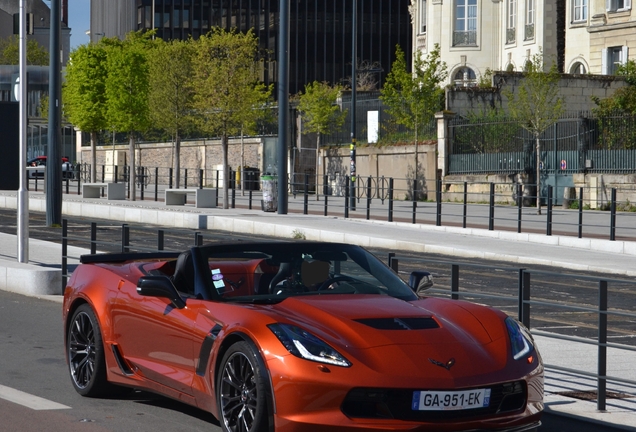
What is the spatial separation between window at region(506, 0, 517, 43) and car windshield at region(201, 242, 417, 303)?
5431cm

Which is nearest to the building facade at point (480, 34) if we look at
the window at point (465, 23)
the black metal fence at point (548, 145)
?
the window at point (465, 23)

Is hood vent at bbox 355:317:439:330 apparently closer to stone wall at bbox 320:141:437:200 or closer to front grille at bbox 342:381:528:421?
front grille at bbox 342:381:528:421

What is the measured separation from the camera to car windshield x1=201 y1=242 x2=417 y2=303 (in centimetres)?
679

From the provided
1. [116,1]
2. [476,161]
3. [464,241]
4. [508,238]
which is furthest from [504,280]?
[116,1]

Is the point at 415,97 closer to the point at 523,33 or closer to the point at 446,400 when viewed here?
the point at 523,33

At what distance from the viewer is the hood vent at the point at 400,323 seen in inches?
235

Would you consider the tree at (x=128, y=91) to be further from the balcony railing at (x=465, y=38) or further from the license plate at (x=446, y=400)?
the license plate at (x=446, y=400)

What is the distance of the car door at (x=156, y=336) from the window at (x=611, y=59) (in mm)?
47713

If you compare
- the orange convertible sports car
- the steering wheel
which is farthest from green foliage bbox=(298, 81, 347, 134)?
the steering wheel

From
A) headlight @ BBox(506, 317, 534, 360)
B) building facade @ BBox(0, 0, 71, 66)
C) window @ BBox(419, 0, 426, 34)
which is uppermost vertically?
building facade @ BBox(0, 0, 71, 66)

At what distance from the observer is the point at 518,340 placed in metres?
6.22

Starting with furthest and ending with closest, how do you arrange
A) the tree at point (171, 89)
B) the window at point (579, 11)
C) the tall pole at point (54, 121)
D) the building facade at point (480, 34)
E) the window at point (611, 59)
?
1. the building facade at point (480, 34)
2. the window at point (579, 11)
3. the window at point (611, 59)
4. the tree at point (171, 89)
5. the tall pole at point (54, 121)

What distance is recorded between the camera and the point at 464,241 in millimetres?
24781

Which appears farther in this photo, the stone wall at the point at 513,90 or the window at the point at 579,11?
the window at the point at 579,11
